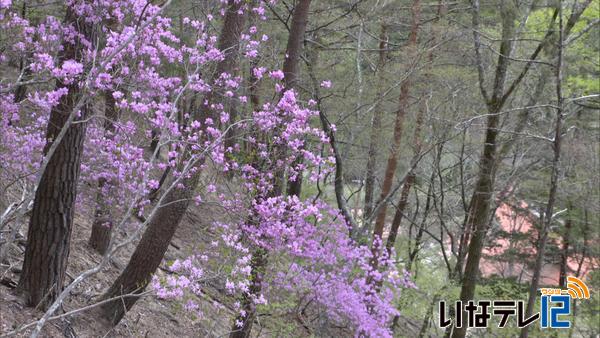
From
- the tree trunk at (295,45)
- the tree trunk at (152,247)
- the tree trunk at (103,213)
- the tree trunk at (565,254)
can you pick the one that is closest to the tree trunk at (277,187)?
the tree trunk at (295,45)

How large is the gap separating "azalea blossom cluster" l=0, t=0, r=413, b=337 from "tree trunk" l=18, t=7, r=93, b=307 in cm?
12

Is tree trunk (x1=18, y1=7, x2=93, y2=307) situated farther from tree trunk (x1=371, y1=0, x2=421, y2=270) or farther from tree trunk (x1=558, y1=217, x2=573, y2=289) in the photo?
tree trunk (x1=558, y1=217, x2=573, y2=289)

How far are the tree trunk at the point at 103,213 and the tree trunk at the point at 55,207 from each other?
86 centimetres

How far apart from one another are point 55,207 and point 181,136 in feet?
3.98

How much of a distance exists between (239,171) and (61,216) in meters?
1.73

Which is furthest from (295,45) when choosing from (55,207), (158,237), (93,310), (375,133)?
(375,133)

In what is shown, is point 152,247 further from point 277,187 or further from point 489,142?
point 489,142

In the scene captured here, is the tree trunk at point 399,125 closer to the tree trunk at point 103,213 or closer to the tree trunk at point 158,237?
the tree trunk at point 103,213

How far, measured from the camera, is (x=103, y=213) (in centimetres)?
706

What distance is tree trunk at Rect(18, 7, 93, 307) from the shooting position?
4.73 metres

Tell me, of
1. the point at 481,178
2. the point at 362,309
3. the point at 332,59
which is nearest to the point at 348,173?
the point at 332,59

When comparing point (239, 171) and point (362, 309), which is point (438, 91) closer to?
point (362, 309)

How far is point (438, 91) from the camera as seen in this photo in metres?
11.1

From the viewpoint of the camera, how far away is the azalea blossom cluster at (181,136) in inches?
178
